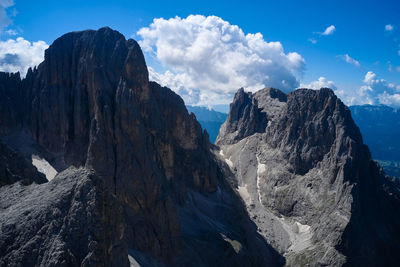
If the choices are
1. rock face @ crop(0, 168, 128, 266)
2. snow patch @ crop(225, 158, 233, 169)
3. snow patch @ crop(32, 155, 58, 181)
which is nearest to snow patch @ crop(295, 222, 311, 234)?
snow patch @ crop(225, 158, 233, 169)

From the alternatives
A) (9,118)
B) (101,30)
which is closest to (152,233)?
(101,30)

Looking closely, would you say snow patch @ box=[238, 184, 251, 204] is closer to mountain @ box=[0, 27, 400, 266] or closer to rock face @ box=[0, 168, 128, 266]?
mountain @ box=[0, 27, 400, 266]

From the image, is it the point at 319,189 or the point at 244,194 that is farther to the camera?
the point at 244,194

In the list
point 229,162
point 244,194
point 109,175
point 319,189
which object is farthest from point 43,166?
point 229,162

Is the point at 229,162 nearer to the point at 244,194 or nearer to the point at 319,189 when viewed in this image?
the point at 244,194

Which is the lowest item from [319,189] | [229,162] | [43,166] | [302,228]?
[302,228]

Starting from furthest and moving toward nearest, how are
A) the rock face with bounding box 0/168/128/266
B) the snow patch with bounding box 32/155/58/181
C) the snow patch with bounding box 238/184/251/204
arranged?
the snow patch with bounding box 238/184/251/204 < the snow patch with bounding box 32/155/58/181 < the rock face with bounding box 0/168/128/266
